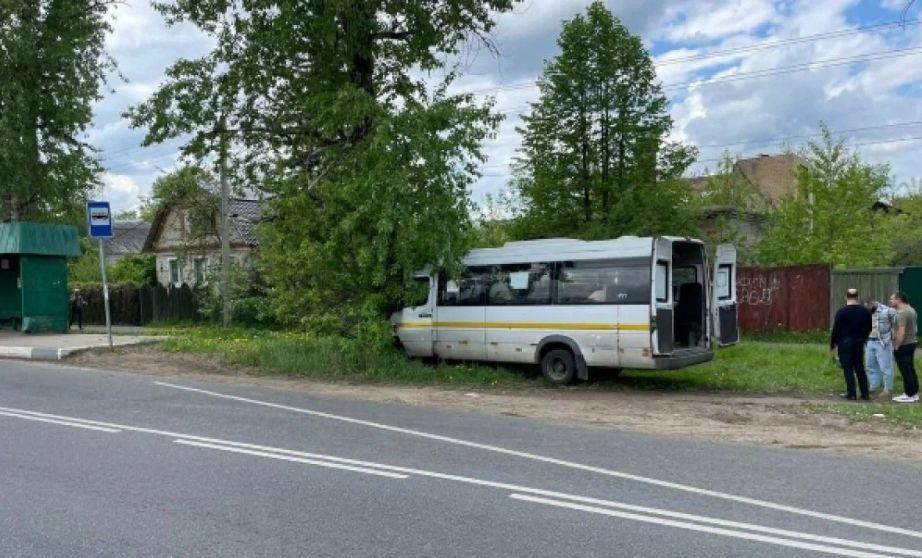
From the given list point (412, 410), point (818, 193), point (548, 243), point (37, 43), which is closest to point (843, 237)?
point (818, 193)

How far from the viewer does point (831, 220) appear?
2864cm

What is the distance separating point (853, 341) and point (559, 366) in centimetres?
467

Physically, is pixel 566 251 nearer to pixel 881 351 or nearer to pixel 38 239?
pixel 881 351

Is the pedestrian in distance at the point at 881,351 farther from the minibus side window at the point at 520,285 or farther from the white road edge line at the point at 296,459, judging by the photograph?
the white road edge line at the point at 296,459

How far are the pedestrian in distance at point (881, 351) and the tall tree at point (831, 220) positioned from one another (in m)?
15.9

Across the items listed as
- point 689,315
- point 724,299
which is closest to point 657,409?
point 689,315

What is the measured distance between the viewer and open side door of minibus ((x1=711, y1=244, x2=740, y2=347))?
14.1m

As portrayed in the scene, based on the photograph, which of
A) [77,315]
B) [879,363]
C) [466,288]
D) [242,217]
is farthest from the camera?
[242,217]

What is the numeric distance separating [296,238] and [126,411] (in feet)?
18.2

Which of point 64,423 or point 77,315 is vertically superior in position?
point 77,315

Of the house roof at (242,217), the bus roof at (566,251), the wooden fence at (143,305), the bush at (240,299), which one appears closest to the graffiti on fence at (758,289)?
the bus roof at (566,251)

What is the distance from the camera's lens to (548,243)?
46.6ft

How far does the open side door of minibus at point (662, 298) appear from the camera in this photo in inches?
498

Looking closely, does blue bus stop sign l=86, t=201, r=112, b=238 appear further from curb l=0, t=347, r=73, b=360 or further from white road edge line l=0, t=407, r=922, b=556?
white road edge line l=0, t=407, r=922, b=556
